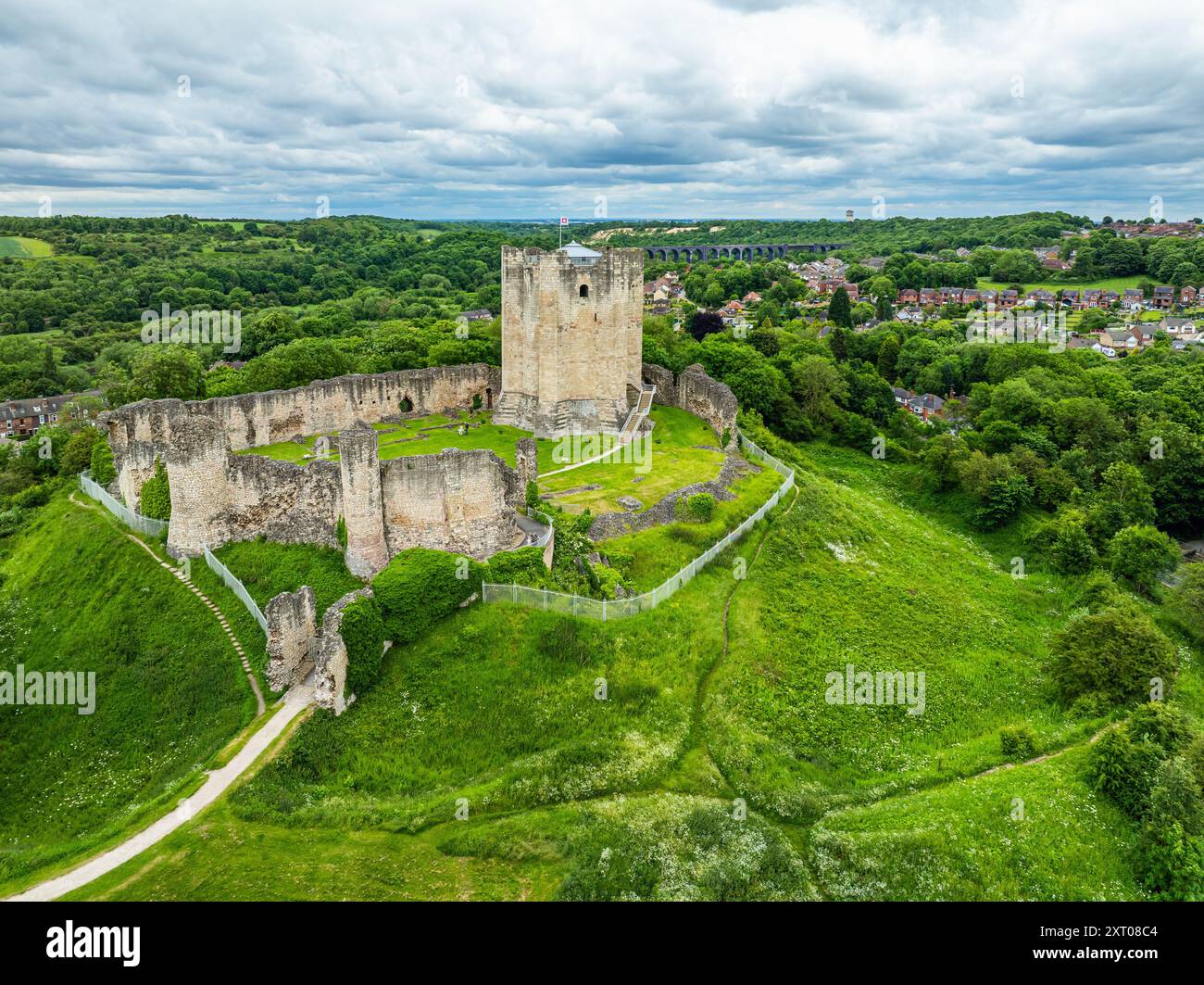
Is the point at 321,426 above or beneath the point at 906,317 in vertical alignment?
beneath

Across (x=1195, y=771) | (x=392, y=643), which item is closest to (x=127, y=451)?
(x=392, y=643)

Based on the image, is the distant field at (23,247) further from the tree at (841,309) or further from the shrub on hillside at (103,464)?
the tree at (841,309)

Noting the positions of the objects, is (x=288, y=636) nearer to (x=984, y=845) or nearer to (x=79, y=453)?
(x=984, y=845)

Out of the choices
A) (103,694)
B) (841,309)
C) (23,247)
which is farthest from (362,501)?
(23,247)

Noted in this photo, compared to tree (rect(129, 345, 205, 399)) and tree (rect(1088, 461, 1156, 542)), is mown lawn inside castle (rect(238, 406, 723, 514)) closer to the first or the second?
tree (rect(129, 345, 205, 399))

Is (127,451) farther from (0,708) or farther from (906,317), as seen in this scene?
(906,317)
